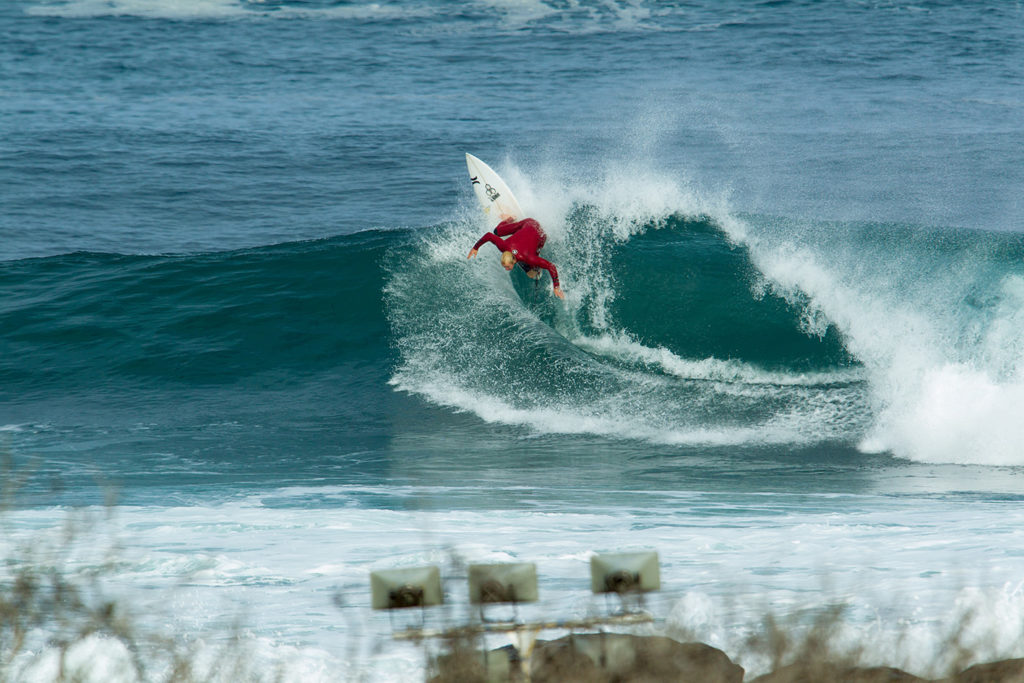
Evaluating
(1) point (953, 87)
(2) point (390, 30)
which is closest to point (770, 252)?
(1) point (953, 87)

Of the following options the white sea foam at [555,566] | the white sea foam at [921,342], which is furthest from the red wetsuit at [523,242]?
the white sea foam at [555,566]

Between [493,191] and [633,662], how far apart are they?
10.4 metres

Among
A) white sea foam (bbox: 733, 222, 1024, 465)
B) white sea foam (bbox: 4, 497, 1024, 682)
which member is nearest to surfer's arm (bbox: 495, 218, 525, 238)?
white sea foam (bbox: 733, 222, 1024, 465)

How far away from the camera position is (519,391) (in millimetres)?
10914

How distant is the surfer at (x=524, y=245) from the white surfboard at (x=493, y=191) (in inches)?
33.0

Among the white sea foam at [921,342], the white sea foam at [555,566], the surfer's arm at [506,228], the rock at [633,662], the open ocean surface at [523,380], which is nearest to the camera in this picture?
Answer: the rock at [633,662]

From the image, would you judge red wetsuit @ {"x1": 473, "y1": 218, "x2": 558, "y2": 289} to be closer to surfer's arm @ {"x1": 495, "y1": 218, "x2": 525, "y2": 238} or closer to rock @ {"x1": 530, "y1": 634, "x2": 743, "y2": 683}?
surfer's arm @ {"x1": 495, "y1": 218, "x2": 525, "y2": 238}

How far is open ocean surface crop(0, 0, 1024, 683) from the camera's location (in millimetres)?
5516

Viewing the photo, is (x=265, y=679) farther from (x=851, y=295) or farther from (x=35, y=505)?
(x=851, y=295)

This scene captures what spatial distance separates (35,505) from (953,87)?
38.4 m

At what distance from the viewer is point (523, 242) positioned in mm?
11445

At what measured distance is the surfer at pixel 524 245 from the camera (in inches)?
437

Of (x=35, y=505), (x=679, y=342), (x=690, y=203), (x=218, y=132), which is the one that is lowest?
(x=35, y=505)

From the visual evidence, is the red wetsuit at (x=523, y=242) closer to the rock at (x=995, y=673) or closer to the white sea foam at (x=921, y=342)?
the white sea foam at (x=921, y=342)
